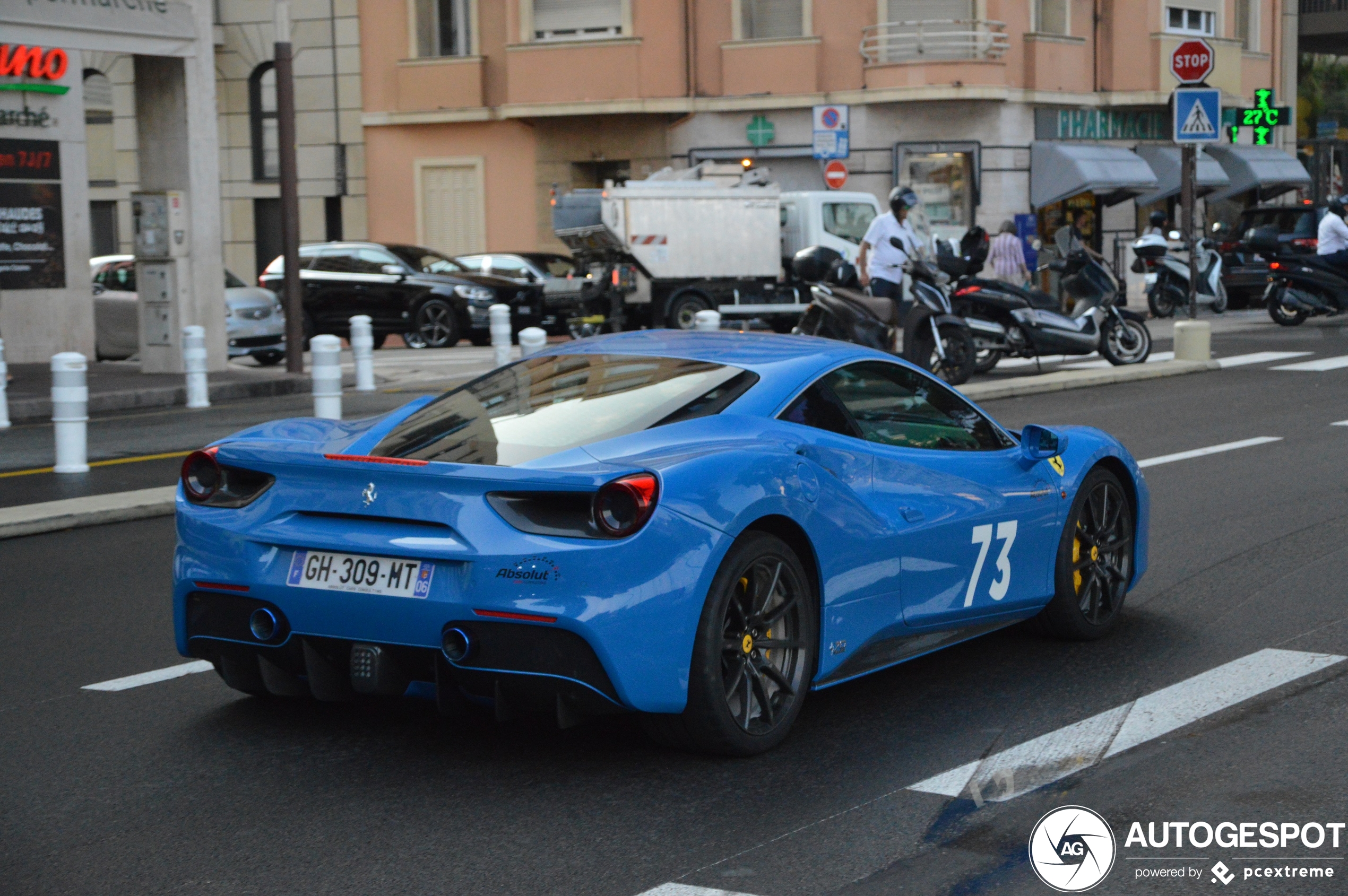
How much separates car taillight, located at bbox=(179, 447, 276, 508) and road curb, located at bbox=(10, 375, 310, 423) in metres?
11.7

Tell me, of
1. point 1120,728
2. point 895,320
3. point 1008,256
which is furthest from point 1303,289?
point 1120,728

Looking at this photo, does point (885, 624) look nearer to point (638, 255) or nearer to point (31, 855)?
point (31, 855)

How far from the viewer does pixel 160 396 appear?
58.1 ft

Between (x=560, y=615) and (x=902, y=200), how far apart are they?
13.3 metres

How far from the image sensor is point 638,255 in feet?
78.9

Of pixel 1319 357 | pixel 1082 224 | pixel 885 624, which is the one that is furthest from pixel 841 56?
pixel 885 624

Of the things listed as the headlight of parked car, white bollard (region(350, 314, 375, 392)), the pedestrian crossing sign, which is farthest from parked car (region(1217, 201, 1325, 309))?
Answer: white bollard (region(350, 314, 375, 392))

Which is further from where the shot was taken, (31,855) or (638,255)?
(638,255)

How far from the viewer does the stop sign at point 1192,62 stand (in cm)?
2055

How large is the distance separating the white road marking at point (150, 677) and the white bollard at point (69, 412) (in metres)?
6.18

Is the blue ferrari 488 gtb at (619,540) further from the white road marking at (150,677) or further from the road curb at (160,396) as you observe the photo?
the road curb at (160,396)

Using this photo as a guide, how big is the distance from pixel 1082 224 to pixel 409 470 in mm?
32574

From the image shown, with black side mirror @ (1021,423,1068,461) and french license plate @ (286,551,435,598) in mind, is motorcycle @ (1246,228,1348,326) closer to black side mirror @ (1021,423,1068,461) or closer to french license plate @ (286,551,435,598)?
black side mirror @ (1021,423,1068,461)

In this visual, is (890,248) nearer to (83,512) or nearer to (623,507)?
(83,512)
